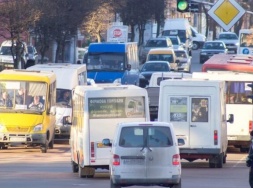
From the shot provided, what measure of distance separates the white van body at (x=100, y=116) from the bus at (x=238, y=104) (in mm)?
8176

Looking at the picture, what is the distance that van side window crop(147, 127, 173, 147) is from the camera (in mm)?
18594

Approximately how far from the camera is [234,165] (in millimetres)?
27516

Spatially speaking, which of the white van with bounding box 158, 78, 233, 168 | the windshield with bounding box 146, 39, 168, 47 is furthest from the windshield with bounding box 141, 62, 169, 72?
the white van with bounding box 158, 78, 233, 168

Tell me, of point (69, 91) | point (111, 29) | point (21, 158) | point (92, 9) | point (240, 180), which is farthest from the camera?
point (111, 29)

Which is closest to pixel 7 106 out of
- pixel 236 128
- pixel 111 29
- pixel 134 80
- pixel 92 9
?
pixel 236 128

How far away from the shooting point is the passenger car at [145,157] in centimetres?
1848

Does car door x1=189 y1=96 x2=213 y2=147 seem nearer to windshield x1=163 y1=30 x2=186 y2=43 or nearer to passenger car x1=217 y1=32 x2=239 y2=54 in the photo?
passenger car x1=217 y1=32 x2=239 y2=54

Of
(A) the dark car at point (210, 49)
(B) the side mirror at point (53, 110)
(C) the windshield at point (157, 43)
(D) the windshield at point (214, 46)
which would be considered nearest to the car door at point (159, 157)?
(B) the side mirror at point (53, 110)

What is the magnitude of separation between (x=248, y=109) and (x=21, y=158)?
7.74 m

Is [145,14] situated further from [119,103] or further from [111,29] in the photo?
[119,103]

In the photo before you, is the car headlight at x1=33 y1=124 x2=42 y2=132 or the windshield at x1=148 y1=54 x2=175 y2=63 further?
the windshield at x1=148 y1=54 x2=175 y2=63

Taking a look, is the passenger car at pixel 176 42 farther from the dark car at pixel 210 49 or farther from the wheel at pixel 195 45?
the wheel at pixel 195 45

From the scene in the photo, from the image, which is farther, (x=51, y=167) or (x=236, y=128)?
(x=236, y=128)

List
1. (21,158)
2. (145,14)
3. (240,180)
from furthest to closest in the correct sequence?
(145,14)
(21,158)
(240,180)
